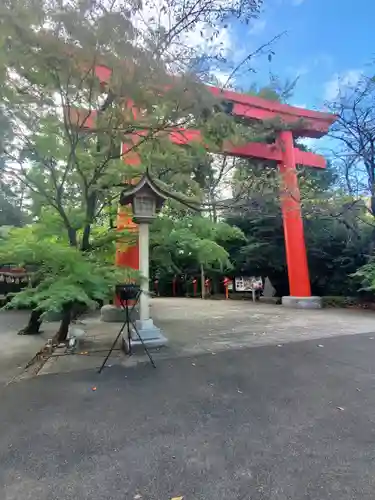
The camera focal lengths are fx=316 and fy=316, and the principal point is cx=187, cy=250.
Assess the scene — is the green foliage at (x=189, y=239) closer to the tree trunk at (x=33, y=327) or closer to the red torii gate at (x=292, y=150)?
the tree trunk at (x=33, y=327)

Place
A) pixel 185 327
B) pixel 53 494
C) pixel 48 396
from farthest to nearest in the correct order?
pixel 185 327
pixel 48 396
pixel 53 494

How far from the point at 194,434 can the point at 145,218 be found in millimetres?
4052

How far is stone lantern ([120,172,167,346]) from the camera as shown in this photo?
228 inches

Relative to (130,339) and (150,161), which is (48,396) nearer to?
(130,339)

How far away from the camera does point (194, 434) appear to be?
8.89 feet

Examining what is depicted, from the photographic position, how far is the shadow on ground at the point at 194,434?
2047 millimetres

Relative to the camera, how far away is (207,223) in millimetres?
7176

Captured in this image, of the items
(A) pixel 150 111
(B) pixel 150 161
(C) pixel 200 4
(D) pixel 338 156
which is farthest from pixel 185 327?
(D) pixel 338 156

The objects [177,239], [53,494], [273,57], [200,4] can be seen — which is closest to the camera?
[53,494]

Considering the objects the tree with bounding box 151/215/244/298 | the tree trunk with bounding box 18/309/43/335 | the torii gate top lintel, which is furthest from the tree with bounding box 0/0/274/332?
the torii gate top lintel

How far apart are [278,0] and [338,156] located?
7.31 metres

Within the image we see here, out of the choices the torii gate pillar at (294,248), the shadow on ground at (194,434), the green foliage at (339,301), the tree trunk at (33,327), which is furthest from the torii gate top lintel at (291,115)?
the shadow on ground at (194,434)

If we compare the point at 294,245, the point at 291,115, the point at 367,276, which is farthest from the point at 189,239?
the point at 291,115

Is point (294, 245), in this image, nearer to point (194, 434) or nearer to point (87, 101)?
point (87, 101)
